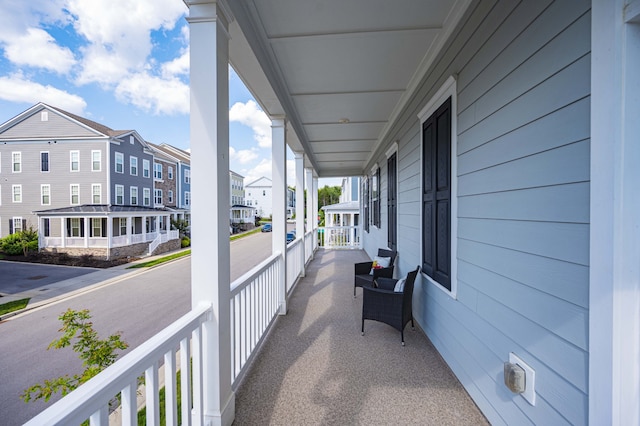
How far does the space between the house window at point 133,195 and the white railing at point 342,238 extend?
45.2ft

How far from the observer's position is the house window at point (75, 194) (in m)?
14.9

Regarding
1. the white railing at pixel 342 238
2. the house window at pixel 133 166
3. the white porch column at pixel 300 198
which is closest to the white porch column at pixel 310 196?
the white railing at pixel 342 238

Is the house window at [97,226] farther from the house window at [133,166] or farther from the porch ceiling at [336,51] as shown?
the porch ceiling at [336,51]

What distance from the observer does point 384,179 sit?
5.86 meters

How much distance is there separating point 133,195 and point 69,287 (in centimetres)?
1071

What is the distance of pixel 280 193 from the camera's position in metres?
3.96

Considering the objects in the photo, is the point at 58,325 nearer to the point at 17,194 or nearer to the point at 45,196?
the point at 45,196

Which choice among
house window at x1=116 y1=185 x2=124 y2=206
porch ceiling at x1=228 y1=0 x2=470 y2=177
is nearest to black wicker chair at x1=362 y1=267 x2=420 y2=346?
porch ceiling at x1=228 y1=0 x2=470 y2=177

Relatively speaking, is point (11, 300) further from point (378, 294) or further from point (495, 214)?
point (495, 214)

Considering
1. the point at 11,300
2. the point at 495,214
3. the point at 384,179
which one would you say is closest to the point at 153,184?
the point at 11,300

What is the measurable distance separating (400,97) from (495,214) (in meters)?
2.58

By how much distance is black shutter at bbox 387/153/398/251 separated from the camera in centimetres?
464

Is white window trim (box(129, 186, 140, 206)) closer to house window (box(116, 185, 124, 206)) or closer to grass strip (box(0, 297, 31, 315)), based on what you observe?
house window (box(116, 185, 124, 206))

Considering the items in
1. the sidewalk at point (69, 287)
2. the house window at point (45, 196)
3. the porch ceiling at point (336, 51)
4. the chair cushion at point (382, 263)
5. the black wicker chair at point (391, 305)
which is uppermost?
the porch ceiling at point (336, 51)
